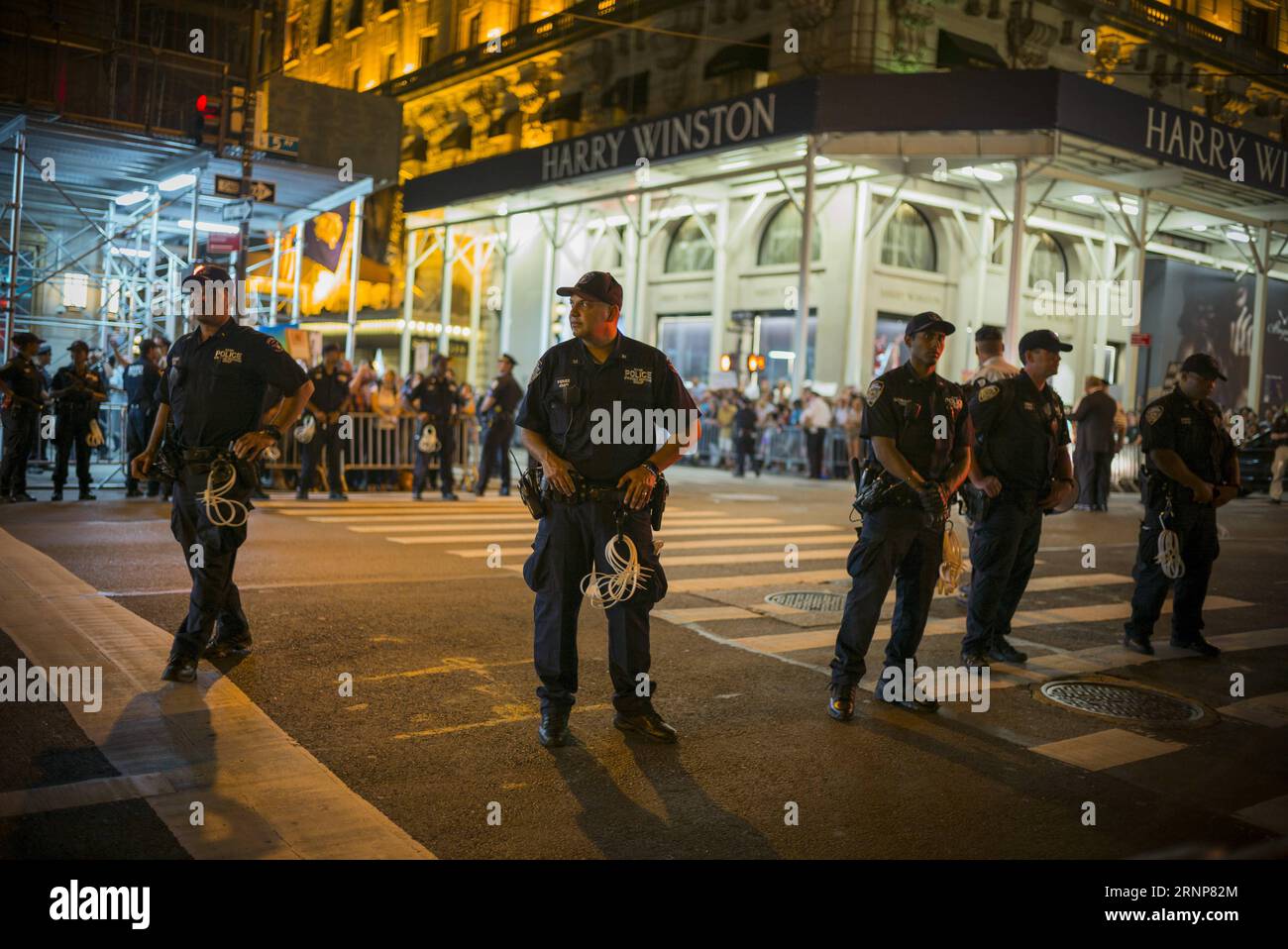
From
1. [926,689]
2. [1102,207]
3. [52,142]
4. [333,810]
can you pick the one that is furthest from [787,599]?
[1102,207]

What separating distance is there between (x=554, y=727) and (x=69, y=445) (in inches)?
457

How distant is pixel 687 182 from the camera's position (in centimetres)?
2825

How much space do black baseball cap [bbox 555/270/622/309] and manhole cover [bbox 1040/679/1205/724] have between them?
3.38m

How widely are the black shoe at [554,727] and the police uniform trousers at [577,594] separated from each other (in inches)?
2.1

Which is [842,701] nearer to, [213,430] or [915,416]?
[915,416]

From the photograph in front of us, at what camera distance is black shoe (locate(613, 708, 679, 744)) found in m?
5.21

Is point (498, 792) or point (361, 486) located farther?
point (361, 486)

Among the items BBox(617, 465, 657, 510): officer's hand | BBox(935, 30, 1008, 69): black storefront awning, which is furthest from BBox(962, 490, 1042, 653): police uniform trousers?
BBox(935, 30, 1008, 69): black storefront awning

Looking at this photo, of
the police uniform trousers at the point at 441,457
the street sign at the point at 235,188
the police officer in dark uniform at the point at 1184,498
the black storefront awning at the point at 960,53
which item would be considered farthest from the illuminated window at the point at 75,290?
the black storefront awning at the point at 960,53

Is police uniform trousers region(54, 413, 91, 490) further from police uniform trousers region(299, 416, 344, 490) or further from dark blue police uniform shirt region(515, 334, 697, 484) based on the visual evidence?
dark blue police uniform shirt region(515, 334, 697, 484)

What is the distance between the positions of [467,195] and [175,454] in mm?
28580

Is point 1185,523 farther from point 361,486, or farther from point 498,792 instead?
point 361,486

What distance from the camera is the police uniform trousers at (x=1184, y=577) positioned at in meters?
7.73

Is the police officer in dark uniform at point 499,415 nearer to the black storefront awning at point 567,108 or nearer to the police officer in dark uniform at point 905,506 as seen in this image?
the police officer in dark uniform at point 905,506
